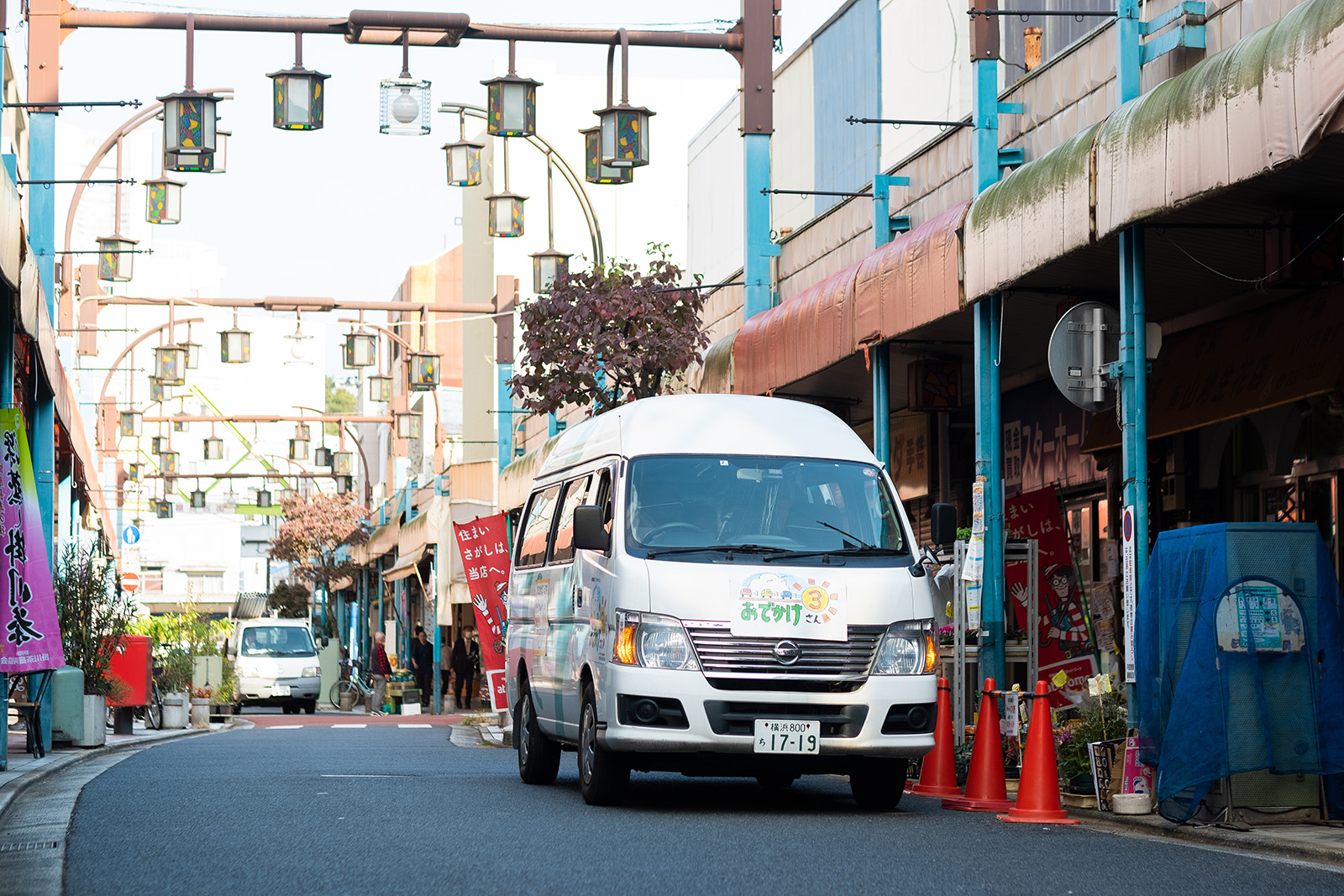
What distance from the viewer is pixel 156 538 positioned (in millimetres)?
111625

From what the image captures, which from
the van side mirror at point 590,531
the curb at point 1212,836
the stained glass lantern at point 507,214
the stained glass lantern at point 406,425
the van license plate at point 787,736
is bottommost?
the curb at point 1212,836

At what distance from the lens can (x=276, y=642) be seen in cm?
4288

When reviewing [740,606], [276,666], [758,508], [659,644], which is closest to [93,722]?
[758,508]

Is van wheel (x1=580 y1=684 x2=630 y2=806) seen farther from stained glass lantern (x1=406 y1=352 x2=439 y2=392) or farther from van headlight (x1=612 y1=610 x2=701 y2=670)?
stained glass lantern (x1=406 y1=352 x2=439 y2=392)

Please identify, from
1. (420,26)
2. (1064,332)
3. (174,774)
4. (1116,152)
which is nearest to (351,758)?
(174,774)

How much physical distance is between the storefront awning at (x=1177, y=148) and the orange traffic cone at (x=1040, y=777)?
3.02m

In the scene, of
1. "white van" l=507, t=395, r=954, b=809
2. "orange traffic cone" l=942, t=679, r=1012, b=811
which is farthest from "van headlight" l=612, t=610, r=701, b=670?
"orange traffic cone" l=942, t=679, r=1012, b=811

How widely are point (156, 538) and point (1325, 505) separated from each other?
101 metres

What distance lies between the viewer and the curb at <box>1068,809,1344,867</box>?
974 cm

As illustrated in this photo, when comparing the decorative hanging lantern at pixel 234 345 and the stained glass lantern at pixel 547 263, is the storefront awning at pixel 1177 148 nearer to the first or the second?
the stained glass lantern at pixel 547 263

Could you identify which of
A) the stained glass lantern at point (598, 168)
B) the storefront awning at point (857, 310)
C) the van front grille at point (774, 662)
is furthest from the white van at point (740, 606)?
the stained glass lantern at point (598, 168)

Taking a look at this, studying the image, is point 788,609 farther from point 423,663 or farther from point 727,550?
point 423,663

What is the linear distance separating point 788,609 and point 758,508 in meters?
1.03

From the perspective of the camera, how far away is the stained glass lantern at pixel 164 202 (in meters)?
26.5
